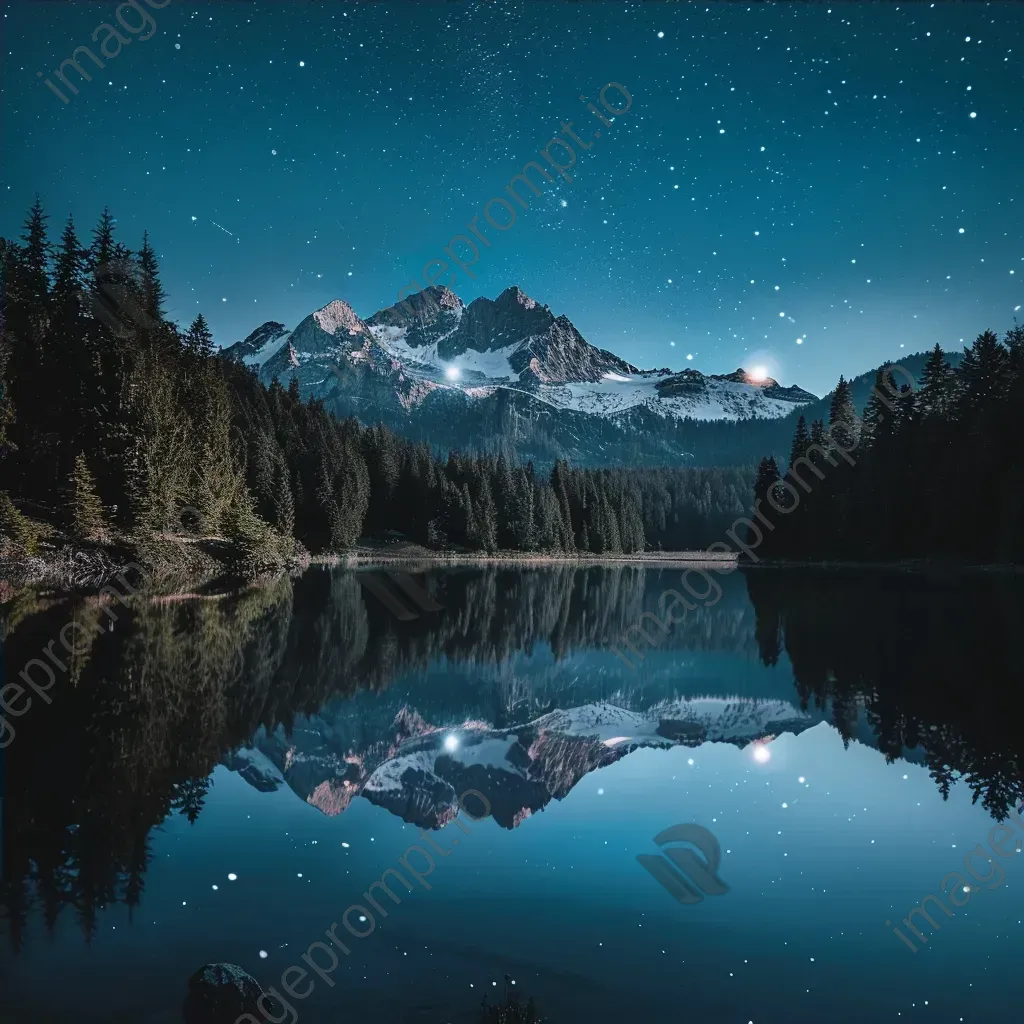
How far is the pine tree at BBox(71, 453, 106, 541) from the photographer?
120 feet

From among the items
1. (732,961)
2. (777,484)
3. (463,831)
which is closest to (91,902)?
(463,831)

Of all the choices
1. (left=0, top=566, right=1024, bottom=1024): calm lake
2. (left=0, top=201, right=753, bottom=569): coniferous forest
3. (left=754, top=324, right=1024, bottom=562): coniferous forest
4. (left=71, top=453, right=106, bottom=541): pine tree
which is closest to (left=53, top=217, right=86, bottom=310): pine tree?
(left=0, top=201, right=753, bottom=569): coniferous forest

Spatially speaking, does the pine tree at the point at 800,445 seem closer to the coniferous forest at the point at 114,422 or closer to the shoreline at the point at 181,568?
the shoreline at the point at 181,568

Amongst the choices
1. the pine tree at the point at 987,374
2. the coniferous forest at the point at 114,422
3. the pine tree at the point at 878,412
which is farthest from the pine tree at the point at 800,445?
the coniferous forest at the point at 114,422

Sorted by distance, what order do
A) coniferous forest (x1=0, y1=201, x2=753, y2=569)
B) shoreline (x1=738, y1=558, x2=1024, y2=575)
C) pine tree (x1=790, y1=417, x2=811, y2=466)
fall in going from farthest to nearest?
1. pine tree (x1=790, y1=417, x2=811, y2=466)
2. shoreline (x1=738, y1=558, x2=1024, y2=575)
3. coniferous forest (x1=0, y1=201, x2=753, y2=569)

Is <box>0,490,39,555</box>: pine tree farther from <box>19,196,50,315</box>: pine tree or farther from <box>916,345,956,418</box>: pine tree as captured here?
<box>916,345,956,418</box>: pine tree

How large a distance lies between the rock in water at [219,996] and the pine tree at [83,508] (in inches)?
1489

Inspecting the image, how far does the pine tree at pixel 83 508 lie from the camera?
1436 inches

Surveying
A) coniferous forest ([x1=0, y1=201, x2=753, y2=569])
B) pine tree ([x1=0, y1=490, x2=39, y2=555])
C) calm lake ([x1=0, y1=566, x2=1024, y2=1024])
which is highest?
coniferous forest ([x1=0, y1=201, x2=753, y2=569])

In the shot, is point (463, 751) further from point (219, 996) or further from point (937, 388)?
point (937, 388)

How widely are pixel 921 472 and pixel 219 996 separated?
6804 centimetres

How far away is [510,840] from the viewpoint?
24.6 ft

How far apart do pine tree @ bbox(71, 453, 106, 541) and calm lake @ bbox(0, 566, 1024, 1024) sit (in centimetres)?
2391

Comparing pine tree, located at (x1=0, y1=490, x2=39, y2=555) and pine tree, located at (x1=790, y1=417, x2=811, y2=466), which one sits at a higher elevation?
pine tree, located at (x1=790, y1=417, x2=811, y2=466)
